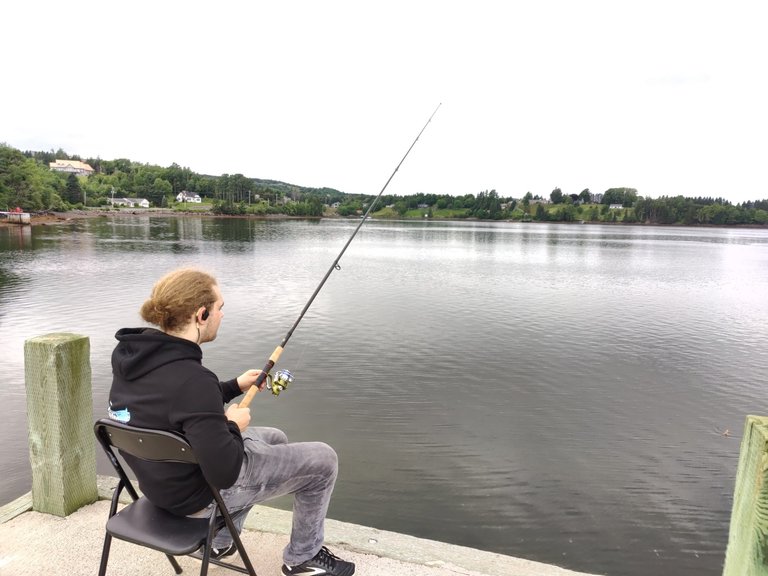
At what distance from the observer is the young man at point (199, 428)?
2.15m

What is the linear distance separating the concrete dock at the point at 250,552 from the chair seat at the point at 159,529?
0.63 m

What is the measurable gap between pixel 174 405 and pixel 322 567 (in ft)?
4.43

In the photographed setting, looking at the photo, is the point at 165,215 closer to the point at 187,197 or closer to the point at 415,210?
the point at 187,197

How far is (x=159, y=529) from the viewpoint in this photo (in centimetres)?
234

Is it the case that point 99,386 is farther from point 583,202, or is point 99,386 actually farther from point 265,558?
point 583,202

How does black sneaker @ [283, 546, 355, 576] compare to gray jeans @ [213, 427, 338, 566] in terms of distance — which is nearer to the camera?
gray jeans @ [213, 427, 338, 566]

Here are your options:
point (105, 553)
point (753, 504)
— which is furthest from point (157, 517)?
point (753, 504)

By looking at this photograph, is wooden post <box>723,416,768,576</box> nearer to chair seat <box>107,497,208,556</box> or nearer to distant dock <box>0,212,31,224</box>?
chair seat <box>107,497,208,556</box>

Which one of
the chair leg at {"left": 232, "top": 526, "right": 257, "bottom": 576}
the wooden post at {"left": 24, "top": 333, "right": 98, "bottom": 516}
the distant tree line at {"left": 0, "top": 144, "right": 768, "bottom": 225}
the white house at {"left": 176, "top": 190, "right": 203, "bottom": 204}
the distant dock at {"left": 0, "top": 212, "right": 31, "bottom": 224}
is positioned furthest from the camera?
the white house at {"left": 176, "top": 190, "right": 203, "bottom": 204}

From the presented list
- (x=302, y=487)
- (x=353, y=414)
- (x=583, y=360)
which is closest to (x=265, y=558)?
(x=302, y=487)

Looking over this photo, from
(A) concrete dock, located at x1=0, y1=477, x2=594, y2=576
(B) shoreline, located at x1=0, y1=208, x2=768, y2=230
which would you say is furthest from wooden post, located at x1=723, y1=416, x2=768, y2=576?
(B) shoreline, located at x1=0, y1=208, x2=768, y2=230

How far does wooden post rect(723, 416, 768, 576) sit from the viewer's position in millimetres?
1991

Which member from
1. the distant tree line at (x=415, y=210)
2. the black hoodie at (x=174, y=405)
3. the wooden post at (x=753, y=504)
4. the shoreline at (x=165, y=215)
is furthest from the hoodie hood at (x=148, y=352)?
the distant tree line at (x=415, y=210)

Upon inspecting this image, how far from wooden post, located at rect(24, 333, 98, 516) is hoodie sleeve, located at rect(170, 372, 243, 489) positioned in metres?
1.54
